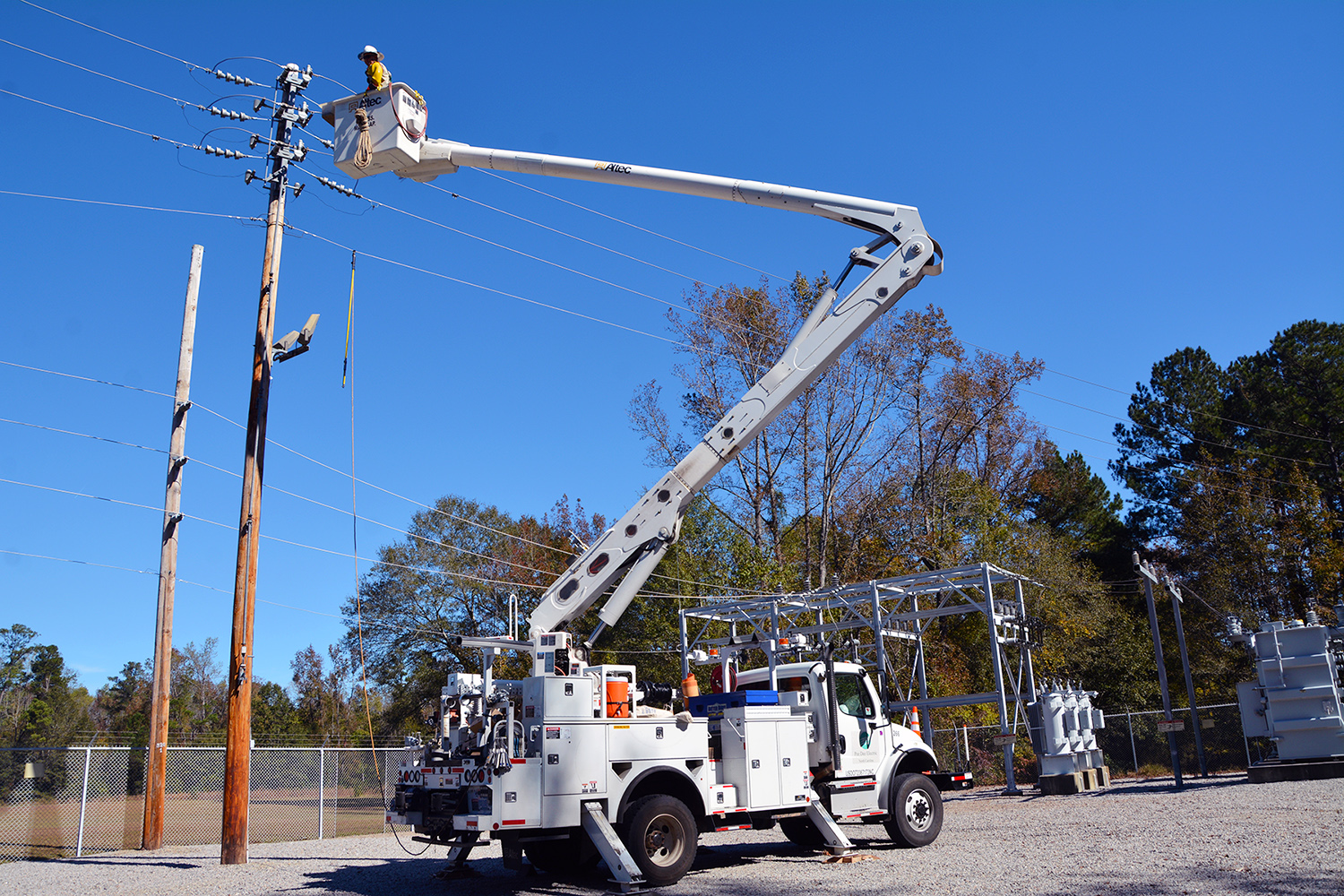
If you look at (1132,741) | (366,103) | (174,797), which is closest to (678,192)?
(366,103)

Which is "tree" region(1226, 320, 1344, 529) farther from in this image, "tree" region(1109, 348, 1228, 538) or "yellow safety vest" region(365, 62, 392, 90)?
"yellow safety vest" region(365, 62, 392, 90)

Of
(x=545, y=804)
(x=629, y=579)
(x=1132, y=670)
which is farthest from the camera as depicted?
(x=1132, y=670)

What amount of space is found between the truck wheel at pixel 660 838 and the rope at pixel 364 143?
8479 mm

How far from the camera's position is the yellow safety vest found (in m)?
12.2

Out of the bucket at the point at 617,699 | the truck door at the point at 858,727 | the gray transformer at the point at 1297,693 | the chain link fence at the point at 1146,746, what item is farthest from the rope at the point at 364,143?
the chain link fence at the point at 1146,746

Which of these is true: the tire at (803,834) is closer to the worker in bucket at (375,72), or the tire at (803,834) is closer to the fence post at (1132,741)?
the worker in bucket at (375,72)

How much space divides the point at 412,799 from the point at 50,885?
581 cm

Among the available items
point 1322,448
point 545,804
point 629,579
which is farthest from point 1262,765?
point 1322,448

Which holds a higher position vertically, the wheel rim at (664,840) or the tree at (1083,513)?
the tree at (1083,513)

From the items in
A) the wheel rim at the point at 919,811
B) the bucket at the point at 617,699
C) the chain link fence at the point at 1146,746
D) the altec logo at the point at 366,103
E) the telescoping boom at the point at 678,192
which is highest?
the altec logo at the point at 366,103

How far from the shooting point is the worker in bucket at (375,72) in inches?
480

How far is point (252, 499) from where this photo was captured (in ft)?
47.0

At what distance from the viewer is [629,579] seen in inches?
466

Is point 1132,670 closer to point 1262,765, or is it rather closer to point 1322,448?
point 1322,448
